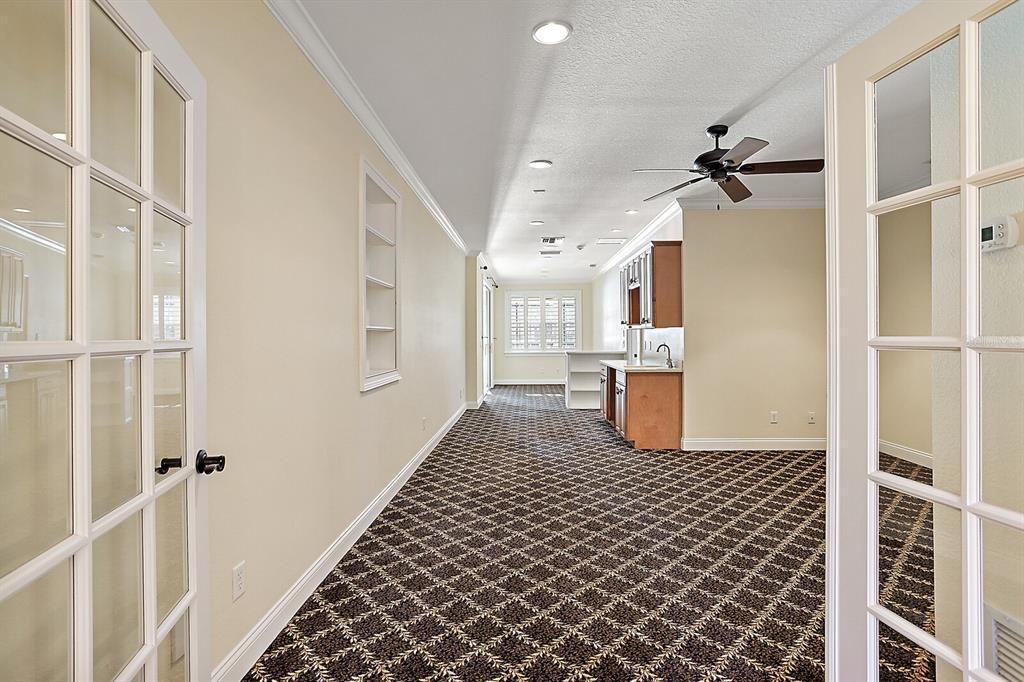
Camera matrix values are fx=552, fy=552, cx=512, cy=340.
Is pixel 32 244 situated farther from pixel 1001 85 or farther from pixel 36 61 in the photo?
pixel 1001 85

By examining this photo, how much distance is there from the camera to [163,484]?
1.25 meters

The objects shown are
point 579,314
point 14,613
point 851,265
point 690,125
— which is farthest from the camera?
point 579,314

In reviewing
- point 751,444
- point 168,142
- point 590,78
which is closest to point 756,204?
point 751,444

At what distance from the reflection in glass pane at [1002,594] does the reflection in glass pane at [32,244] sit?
69.7 inches

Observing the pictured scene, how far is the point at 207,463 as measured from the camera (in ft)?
4.83

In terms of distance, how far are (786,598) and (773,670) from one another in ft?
1.99

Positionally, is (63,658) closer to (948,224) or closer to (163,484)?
(163,484)

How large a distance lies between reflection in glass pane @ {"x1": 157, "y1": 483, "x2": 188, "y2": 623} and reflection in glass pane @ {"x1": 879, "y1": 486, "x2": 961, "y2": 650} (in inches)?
65.6

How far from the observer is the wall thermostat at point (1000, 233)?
1.07 meters

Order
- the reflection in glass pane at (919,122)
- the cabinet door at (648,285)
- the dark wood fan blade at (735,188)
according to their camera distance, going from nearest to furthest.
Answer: the reflection in glass pane at (919,122), the dark wood fan blade at (735,188), the cabinet door at (648,285)

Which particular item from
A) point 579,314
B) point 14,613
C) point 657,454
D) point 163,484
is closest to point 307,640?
point 163,484

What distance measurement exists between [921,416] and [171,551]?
178 cm

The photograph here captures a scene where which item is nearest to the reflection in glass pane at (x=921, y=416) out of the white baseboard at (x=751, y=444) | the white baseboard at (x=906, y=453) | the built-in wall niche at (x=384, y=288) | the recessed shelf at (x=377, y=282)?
the white baseboard at (x=906, y=453)

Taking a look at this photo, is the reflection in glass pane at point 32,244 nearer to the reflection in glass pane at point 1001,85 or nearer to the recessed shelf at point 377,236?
the reflection in glass pane at point 1001,85
